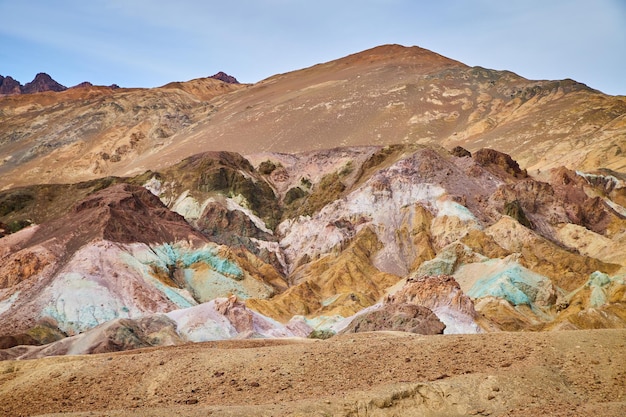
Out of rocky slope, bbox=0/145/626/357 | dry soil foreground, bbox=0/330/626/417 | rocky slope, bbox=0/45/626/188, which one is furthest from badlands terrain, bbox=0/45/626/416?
rocky slope, bbox=0/45/626/188

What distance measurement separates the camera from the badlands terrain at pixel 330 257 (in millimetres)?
12883

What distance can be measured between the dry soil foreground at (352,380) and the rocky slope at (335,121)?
208 ft

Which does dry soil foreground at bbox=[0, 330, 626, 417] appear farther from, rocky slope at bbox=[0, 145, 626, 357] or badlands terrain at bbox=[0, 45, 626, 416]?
rocky slope at bbox=[0, 145, 626, 357]

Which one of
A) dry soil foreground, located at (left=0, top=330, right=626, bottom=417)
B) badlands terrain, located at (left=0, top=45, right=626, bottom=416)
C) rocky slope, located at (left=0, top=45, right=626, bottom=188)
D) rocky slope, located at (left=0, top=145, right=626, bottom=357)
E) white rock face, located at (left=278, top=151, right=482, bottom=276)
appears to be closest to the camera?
dry soil foreground, located at (left=0, top=330, right=626, bottom=417)

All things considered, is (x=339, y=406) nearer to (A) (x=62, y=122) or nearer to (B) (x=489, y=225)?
(B) (x=489, y=225)

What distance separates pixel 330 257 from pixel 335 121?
2163 inches

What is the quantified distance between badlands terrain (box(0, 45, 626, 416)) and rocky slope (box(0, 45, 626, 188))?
49cm

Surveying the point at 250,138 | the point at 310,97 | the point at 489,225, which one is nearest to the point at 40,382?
the point at 489,225

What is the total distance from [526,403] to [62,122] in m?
122

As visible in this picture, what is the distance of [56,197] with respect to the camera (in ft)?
220

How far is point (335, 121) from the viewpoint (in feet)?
347

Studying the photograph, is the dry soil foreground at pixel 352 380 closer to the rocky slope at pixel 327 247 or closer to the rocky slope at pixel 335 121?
the rocky slope at pixel 327 247

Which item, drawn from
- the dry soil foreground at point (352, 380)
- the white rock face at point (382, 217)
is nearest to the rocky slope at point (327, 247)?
the white rock face at point (382, 217)

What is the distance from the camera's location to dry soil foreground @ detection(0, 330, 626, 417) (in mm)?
10969
